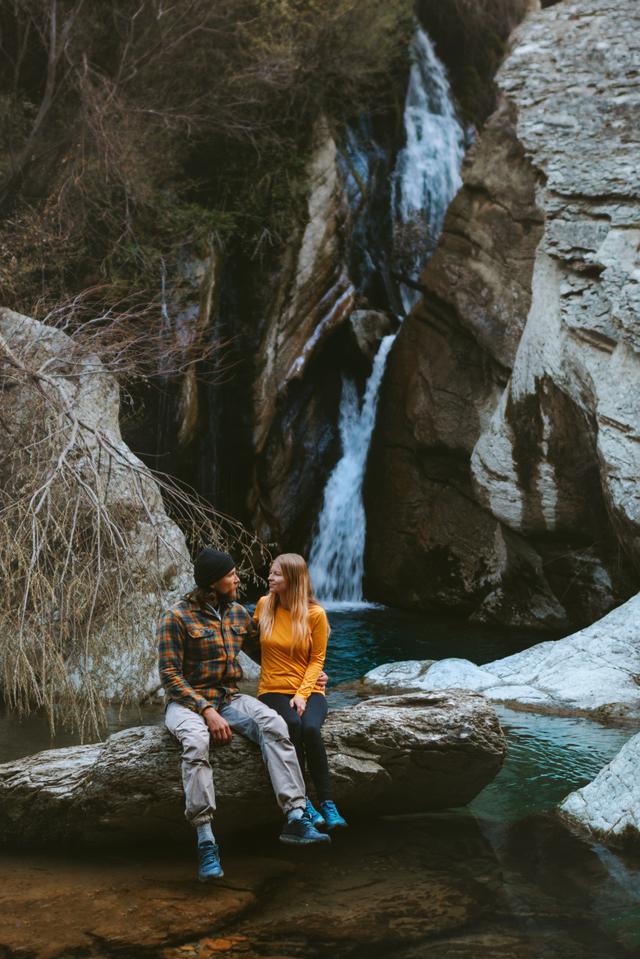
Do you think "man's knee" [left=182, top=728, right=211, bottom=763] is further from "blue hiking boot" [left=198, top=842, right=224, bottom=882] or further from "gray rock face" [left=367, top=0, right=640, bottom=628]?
"gray rock face" [left=367, top=0, right=640, bottom=628]

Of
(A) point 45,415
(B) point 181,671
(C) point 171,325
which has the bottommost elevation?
(B) point 181,671

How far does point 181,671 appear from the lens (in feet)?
15.9

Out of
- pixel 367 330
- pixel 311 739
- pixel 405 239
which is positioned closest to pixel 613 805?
pixel 311 739

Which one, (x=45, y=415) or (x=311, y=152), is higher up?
(x=311, y=152)

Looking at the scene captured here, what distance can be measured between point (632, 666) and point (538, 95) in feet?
21.0

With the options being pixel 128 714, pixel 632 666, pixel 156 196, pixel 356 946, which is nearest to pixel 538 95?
pixel 156 196

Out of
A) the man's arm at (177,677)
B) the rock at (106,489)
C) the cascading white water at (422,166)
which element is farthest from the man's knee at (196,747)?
the cascading white water at (422,166)

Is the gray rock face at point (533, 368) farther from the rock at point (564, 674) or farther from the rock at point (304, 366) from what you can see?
the rock at point (564, 674)

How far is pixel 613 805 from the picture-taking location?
18.0 feet

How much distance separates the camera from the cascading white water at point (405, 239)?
1457 cm

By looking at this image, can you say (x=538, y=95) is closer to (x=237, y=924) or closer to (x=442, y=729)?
(x=442, y=729)

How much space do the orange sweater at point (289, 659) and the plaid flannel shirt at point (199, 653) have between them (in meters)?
0.16

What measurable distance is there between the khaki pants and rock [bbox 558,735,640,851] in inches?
71.0

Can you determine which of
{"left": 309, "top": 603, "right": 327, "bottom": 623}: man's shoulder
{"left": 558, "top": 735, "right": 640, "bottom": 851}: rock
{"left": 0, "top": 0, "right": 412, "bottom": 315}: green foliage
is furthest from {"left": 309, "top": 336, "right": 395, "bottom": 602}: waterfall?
{"left": 309, "top": 603, "right": 327, "bottom": 623}: man's shoulder
